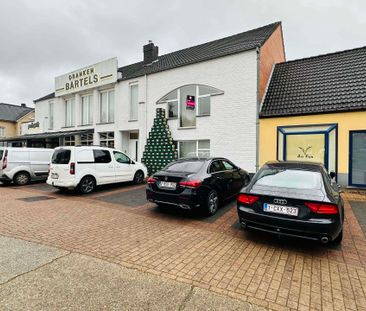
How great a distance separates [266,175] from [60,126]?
20.0 metres

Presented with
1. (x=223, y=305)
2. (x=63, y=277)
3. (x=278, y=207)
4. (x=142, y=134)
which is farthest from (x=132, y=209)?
(x=142, y=134)

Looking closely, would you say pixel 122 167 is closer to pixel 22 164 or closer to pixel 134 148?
pixel 22 164

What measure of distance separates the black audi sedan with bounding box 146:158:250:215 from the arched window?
20.3 feet

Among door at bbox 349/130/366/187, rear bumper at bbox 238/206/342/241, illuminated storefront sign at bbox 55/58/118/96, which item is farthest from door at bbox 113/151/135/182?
door at bbox 349/130/366/187

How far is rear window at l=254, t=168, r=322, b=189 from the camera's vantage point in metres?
4.33

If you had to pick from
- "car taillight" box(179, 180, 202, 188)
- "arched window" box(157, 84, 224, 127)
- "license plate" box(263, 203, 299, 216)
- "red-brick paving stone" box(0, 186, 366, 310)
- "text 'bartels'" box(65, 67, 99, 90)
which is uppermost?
"text 'bartels'" box(65, 67, 99, 90)

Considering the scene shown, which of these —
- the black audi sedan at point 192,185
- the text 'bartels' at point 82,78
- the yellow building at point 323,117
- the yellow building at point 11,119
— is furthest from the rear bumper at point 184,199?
the yellow building at point 11,119

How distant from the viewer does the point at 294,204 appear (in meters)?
4.02

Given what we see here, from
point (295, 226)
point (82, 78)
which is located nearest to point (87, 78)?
point (82, 78)

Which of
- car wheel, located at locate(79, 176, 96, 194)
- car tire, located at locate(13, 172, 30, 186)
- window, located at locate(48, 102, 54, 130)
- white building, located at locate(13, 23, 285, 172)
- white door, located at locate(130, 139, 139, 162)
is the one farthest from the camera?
window, located at locate(48, 102, 54, 130)

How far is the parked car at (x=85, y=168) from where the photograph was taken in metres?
9.02

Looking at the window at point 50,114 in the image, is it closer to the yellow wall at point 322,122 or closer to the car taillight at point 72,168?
the car taillight at point 72,168

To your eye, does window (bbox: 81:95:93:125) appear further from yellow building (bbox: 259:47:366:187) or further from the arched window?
yellow building (bbox: 259:47:366:187)

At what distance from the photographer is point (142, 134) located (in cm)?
1506
